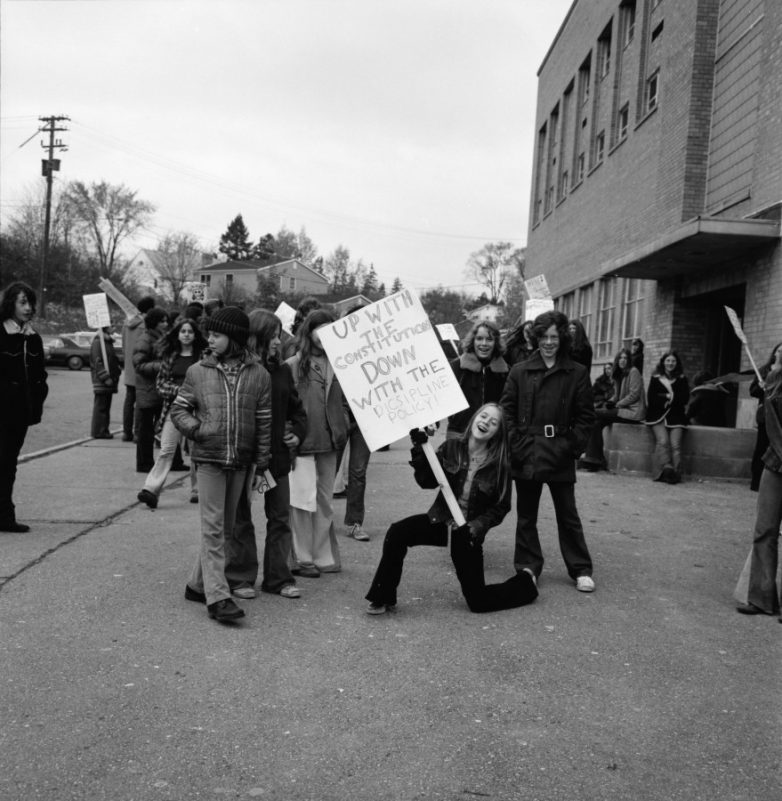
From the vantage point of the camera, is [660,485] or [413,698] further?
[660,485]

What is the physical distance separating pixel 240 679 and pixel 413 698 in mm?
839

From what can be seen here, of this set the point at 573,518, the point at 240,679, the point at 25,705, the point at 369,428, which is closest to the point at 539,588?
the point at 573,518

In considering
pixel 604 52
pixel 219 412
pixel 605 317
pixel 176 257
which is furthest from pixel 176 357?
pixel 176 257

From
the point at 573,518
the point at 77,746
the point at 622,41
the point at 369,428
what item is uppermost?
the point at 622,41

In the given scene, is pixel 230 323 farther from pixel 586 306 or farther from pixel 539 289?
pixel 586 306

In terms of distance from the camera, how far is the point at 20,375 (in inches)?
269

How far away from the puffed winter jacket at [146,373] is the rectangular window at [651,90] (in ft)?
42.4

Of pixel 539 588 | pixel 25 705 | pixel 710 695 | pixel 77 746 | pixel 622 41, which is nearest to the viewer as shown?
pixel 77 746

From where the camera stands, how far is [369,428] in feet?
17.4

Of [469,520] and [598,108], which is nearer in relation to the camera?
[469,520]

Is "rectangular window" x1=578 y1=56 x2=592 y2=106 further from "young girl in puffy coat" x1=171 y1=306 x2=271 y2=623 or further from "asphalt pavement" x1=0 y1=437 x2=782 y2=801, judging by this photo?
"young girl in puffy coat" x1=171 y1=306 x2=271 y2=623

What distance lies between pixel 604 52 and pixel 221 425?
21.8 meters

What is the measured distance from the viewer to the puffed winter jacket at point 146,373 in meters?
9.60

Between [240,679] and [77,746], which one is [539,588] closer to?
[240,679]
